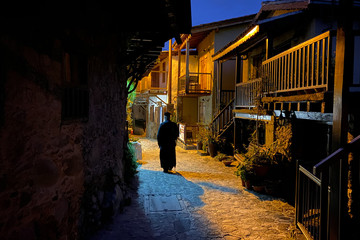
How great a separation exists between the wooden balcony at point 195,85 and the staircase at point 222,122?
2981 mm

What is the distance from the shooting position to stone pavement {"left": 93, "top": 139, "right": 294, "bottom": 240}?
4.36 metres

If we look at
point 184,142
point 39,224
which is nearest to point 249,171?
point 39,224

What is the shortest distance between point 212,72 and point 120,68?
10823 mm

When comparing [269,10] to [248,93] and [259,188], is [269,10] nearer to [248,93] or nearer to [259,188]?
[248,93]

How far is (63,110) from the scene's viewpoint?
3230 millimetres

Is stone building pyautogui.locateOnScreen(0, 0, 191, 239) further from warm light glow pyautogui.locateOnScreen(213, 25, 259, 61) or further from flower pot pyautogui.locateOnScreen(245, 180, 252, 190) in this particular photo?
warm light glow pyautogui.locateOnScreen(213, 25, 259, 61)

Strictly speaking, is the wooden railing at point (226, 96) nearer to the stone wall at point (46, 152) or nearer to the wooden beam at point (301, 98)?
the wooden beam at point (301, 98)

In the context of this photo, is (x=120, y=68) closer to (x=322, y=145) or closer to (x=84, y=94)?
(x=84, y=94)

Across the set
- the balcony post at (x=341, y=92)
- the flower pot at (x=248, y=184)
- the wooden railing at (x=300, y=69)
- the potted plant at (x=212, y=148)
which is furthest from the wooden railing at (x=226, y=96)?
the balcony post at (x=341, y=92)

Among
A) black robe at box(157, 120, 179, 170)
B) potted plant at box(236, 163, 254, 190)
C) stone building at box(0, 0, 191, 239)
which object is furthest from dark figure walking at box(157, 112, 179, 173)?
stone building at box(0, 0, 191, 239)

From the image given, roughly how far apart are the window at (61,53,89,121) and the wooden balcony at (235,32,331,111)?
4.39 metres

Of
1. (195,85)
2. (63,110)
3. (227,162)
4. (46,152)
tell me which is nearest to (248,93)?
(227,162)

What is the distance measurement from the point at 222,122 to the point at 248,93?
11.6 feet

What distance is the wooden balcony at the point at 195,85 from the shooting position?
53.0ft
